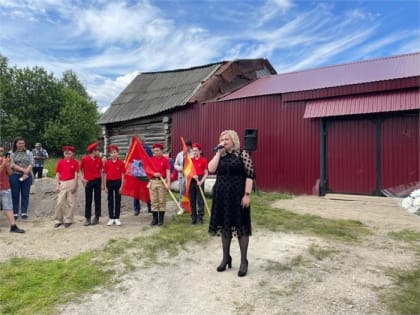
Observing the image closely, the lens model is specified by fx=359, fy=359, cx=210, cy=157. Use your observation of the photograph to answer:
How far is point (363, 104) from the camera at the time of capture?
937 cm

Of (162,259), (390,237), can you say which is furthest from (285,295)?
(390,237)

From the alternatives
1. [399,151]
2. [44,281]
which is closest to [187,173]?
[44,281]

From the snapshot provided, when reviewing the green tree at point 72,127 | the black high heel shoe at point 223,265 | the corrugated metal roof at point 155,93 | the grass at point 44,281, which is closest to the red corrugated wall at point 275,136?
the corrugated metal roof at point 155,93

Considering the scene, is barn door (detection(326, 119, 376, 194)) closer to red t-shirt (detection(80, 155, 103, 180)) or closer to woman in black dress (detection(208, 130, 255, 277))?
red t-shirt (detection(80, 155, 103, 180))

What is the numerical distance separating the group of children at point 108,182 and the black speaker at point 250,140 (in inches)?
160

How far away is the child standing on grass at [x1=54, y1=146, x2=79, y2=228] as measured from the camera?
655 centimetres

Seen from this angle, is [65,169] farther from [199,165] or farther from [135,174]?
[199,165]

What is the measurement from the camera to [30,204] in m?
8.38

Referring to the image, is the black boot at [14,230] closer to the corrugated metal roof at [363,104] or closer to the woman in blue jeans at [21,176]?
the woman in blue jeans at [21,176]

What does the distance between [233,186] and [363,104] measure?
6853mm

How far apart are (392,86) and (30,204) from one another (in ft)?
30.6

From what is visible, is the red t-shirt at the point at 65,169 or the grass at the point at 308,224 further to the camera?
the red t-shirt at the point at 65,169

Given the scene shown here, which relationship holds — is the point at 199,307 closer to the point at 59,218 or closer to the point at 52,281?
the point at 52,281

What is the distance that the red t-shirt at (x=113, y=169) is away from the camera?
254 inches
